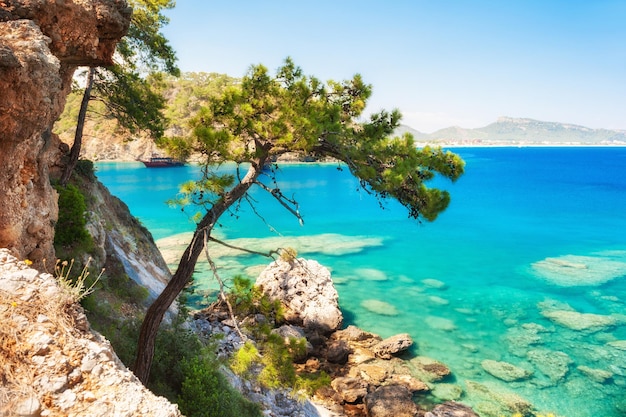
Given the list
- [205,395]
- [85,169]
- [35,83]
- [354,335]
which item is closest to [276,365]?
[205,395]

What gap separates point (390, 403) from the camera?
1297cm

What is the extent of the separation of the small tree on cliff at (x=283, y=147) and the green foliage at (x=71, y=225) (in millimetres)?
5054

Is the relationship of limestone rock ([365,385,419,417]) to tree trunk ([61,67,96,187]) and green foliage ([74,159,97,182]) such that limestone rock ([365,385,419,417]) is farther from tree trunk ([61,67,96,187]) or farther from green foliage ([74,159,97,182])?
green foliage ([74,159,97,182])

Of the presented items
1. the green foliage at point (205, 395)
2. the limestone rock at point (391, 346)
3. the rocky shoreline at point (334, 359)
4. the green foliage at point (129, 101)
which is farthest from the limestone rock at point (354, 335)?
the green foliage at point (129, 101)

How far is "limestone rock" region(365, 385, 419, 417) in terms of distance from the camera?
1266 cm

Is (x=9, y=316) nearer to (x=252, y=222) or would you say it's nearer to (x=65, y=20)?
(x=65, y=20)

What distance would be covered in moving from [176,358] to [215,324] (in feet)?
23.8

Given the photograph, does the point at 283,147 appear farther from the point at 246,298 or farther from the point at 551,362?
the point at 551,362

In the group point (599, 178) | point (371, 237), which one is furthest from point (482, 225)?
point (599, 178)

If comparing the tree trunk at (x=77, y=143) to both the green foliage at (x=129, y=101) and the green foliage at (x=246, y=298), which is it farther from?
the green foliage at (x=246, y=298)

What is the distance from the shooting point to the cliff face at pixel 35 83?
594 cm

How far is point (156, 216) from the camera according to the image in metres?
47.7

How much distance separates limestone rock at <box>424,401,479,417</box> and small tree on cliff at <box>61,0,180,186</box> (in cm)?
1356

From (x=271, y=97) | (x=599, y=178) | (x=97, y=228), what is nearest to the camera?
(x=271, y=97)
